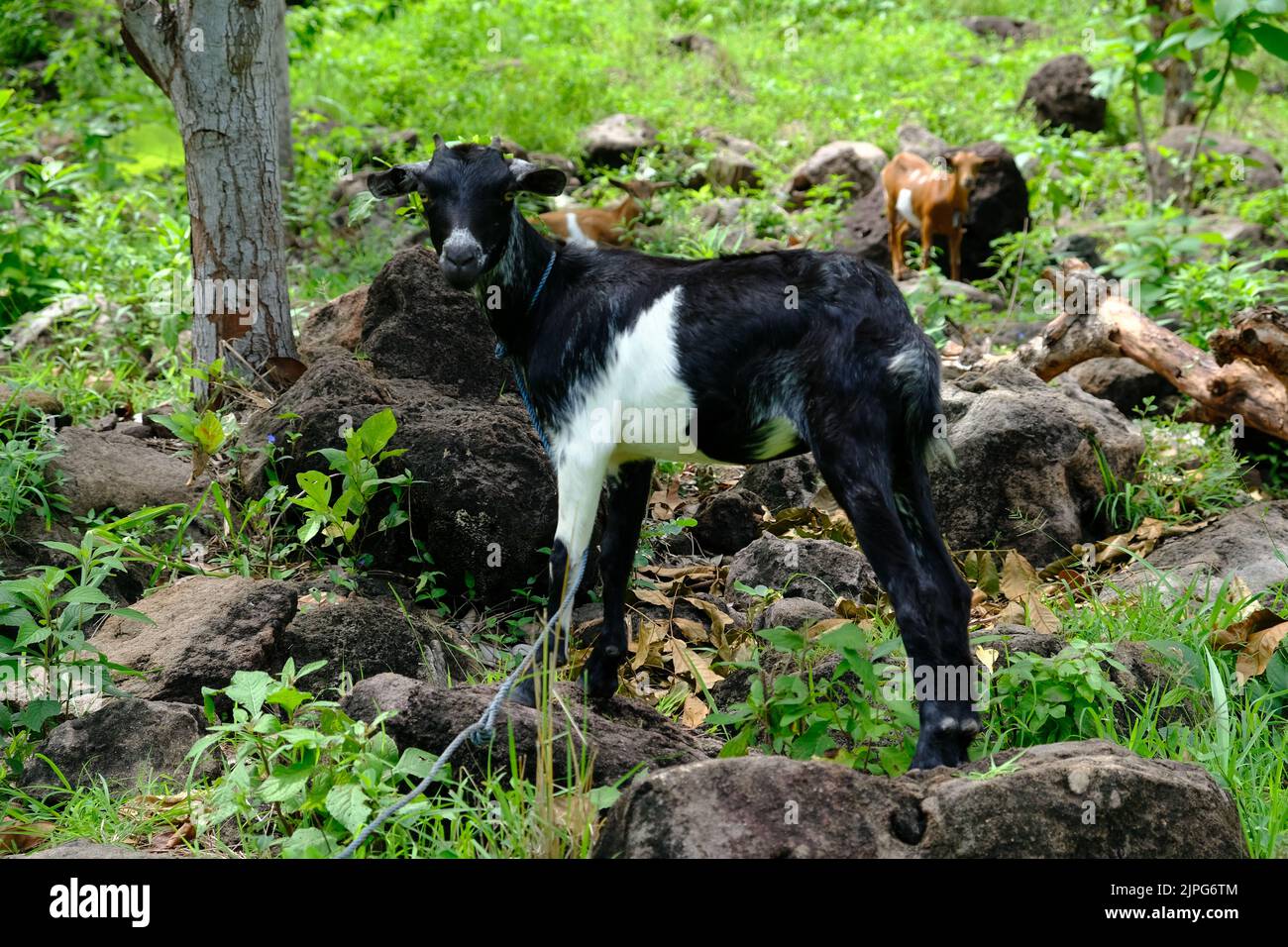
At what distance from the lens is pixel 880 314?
13.5 ft

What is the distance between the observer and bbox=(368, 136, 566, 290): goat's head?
4.24 metres

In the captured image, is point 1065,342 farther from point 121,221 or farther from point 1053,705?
point 121,221

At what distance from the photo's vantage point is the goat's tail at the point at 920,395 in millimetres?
4039

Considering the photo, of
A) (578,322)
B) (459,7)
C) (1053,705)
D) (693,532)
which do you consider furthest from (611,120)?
(1053,705)

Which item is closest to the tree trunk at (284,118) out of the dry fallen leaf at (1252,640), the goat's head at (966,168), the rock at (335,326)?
the rock at (335,326)

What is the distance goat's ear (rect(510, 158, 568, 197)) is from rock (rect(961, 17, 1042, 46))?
15630mm

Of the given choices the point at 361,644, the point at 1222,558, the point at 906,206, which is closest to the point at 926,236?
the point at 906,206

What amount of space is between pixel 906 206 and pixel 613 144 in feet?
11.4

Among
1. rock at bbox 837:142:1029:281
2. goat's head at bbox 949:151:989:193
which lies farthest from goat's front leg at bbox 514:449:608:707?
rock at bbox 837:142:1029:281

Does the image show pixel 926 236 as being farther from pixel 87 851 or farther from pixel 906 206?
pixel 87 851

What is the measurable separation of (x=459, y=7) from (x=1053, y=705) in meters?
12.7

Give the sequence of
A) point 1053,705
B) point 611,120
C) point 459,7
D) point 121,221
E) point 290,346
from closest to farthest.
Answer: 1. point 1053,705
2. point 290,346
3. point 121,221
4. point 611,120
5. point 459,7

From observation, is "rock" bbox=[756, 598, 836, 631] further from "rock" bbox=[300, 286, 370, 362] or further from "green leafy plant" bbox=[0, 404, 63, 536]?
"green leafy plant" bbox=[0, 404, 63, 536]
